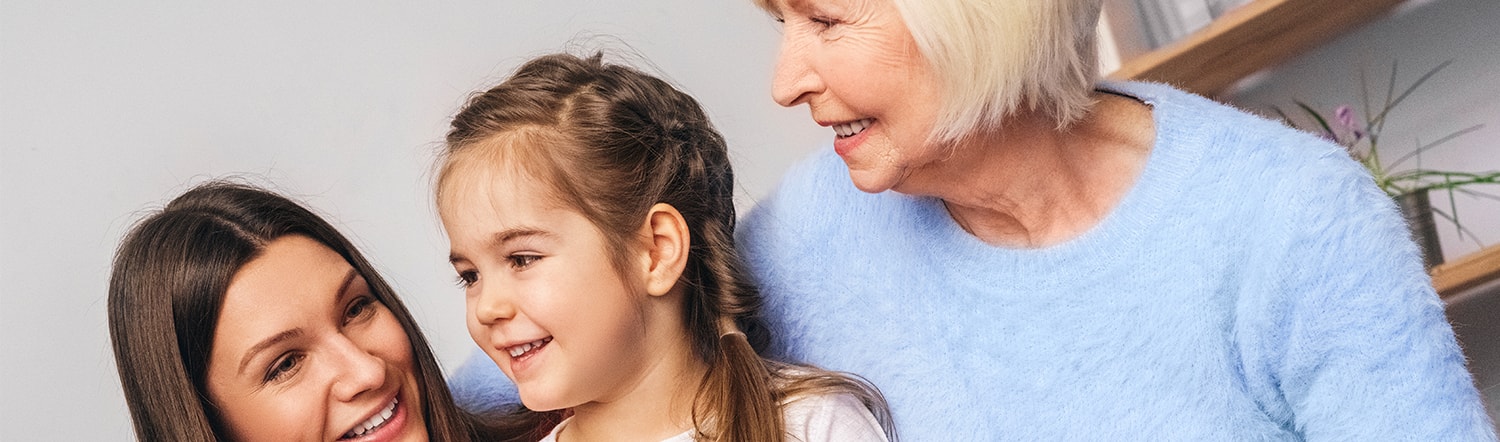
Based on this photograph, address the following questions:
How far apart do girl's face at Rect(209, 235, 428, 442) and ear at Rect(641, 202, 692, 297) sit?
33 centimetres

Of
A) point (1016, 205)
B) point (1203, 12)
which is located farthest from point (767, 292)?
point (1203, 12)

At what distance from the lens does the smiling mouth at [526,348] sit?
1.40 meters

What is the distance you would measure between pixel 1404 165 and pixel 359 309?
5.89 feet

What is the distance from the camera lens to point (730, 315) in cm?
151

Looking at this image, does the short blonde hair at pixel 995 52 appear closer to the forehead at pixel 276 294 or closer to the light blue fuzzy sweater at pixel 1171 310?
the light blue fuzzy sweater at pixel 1171 310

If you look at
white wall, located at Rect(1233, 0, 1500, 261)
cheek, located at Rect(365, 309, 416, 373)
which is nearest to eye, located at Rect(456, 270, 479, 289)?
cheek, located at Rect(365, 309, 416, 373)

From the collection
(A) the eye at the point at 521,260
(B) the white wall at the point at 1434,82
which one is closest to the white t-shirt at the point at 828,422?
(A) the eye at the point at 521,260

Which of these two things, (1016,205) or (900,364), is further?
(900,364)

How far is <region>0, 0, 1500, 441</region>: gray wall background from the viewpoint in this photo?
1825 mm

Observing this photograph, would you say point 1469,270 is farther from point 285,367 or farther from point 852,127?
point 285,367

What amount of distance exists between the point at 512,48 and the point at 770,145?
0.50m

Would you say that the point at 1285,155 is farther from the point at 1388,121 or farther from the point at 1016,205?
the point at 1388,121

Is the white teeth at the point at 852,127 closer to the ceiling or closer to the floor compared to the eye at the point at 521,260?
closer to the ceiling

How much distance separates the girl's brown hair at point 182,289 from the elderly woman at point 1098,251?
634 millimetres
